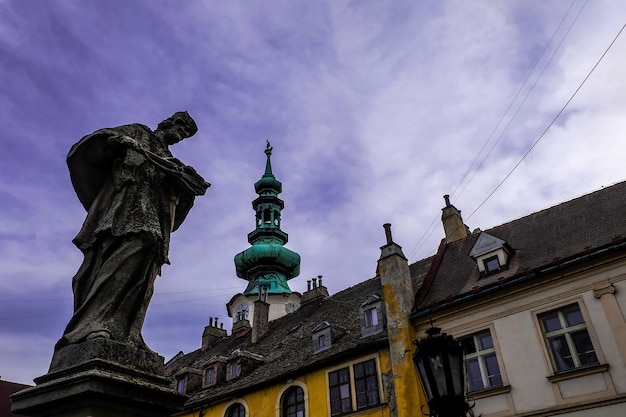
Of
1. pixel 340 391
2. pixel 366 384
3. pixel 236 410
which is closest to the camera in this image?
pixel 366 384

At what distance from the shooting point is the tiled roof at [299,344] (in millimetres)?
17828

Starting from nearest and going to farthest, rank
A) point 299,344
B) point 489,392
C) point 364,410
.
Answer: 1. point 489,392
2. point 364,410
3. point 299,344

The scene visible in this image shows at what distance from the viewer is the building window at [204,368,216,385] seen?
74.6 ft

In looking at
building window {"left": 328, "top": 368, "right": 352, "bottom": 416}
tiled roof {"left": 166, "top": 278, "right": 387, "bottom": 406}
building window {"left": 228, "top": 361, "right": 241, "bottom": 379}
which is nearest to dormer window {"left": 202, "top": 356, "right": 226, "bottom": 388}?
tiled roof {"left": 166, "top": 278, "right": 387, "bottom": 406}

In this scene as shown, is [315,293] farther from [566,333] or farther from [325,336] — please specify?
[566,333]

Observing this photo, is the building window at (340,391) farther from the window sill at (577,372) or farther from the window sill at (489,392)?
the window sill at (577,372)

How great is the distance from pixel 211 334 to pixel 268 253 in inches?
590

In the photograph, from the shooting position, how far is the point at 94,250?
4.41 m

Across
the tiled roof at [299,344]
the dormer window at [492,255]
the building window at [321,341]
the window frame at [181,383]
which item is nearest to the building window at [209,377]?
the tiled roof at [299,344]

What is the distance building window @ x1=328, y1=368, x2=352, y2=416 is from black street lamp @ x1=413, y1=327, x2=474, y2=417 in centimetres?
1236

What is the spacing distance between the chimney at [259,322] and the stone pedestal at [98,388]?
74.8 feet

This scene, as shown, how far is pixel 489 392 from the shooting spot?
43.8 feet

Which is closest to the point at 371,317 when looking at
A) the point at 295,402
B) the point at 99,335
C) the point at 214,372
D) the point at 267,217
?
the point at 295,402

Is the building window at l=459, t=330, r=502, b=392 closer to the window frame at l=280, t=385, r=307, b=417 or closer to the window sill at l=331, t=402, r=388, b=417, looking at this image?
the window sill at l=331, t=402, r=388, b=417
